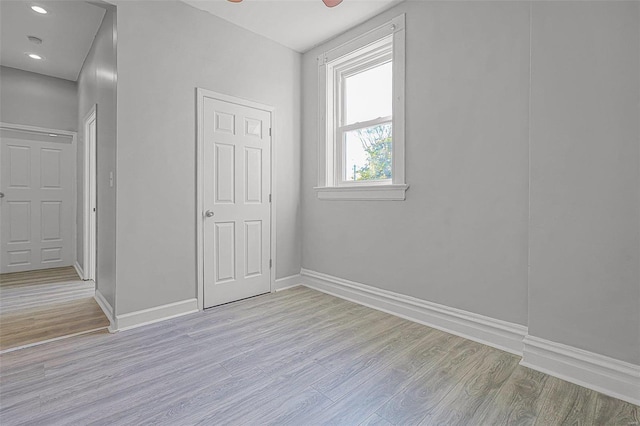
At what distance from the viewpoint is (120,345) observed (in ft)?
7.52

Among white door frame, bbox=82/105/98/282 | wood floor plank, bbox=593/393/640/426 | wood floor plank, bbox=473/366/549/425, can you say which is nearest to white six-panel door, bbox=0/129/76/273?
white door frame, bbox=82/105/98/282

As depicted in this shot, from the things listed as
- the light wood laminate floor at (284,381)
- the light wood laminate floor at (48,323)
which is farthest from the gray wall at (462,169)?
the light wood laminate floor at (48,323)

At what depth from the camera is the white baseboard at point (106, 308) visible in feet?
8.52

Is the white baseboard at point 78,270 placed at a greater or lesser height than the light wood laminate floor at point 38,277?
greater

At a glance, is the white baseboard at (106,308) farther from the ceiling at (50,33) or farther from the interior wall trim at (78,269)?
the ceiling at (50,33)

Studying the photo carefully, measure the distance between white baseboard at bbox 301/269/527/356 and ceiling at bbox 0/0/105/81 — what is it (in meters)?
3.69

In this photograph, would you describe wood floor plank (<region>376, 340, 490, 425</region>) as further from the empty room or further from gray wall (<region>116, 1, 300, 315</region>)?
gray wall (<region>116, 1, 300, 315</region>)

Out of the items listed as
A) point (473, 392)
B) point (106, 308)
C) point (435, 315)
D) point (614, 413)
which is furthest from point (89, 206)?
point (614, 413)

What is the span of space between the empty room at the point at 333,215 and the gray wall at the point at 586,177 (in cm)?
1

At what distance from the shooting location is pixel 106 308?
291 cm

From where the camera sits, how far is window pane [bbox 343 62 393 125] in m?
3.11

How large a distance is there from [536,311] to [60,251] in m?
6.12

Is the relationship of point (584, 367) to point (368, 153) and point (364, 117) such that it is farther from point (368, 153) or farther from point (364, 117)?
point (364, 117)

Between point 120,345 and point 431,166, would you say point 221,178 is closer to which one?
point 120,345
